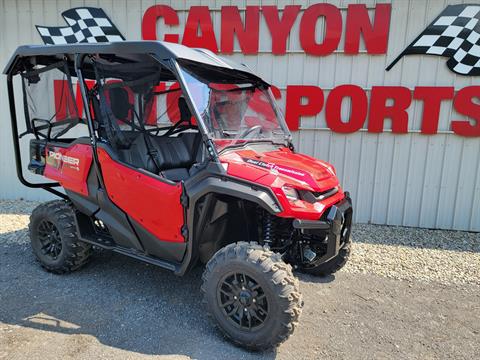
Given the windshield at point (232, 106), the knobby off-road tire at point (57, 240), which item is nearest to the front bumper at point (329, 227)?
the windshield at point (232, 106)

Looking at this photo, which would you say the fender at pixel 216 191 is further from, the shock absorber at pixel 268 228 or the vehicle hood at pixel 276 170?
the shock absorber at pixel 268 228

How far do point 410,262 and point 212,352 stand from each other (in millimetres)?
2853

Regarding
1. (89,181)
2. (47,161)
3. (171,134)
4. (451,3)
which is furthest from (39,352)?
(451,3)

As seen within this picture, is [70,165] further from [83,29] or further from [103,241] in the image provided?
[83,29]

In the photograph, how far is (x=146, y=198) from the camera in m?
2.95

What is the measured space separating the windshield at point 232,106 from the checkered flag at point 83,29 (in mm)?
3652

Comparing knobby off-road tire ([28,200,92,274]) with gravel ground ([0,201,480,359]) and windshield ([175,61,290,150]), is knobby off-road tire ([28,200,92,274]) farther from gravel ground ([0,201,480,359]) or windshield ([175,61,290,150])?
windshield ([175,61,290,150])

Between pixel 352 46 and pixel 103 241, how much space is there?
4.37 m

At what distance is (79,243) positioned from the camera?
11.7ft

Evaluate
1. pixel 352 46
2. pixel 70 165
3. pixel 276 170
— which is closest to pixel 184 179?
pixel 276 170

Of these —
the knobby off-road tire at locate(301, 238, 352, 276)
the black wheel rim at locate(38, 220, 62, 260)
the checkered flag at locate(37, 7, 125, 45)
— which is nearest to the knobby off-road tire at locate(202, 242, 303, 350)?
the knobby off-road tire at locate(301, 238, 352, 276)

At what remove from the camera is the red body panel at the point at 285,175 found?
2.56 meters

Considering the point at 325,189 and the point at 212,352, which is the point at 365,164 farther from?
the point at 212,352

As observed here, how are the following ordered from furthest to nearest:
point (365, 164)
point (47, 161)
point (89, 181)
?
point (365, 164)
point (47, 161)
point (89, 181)
